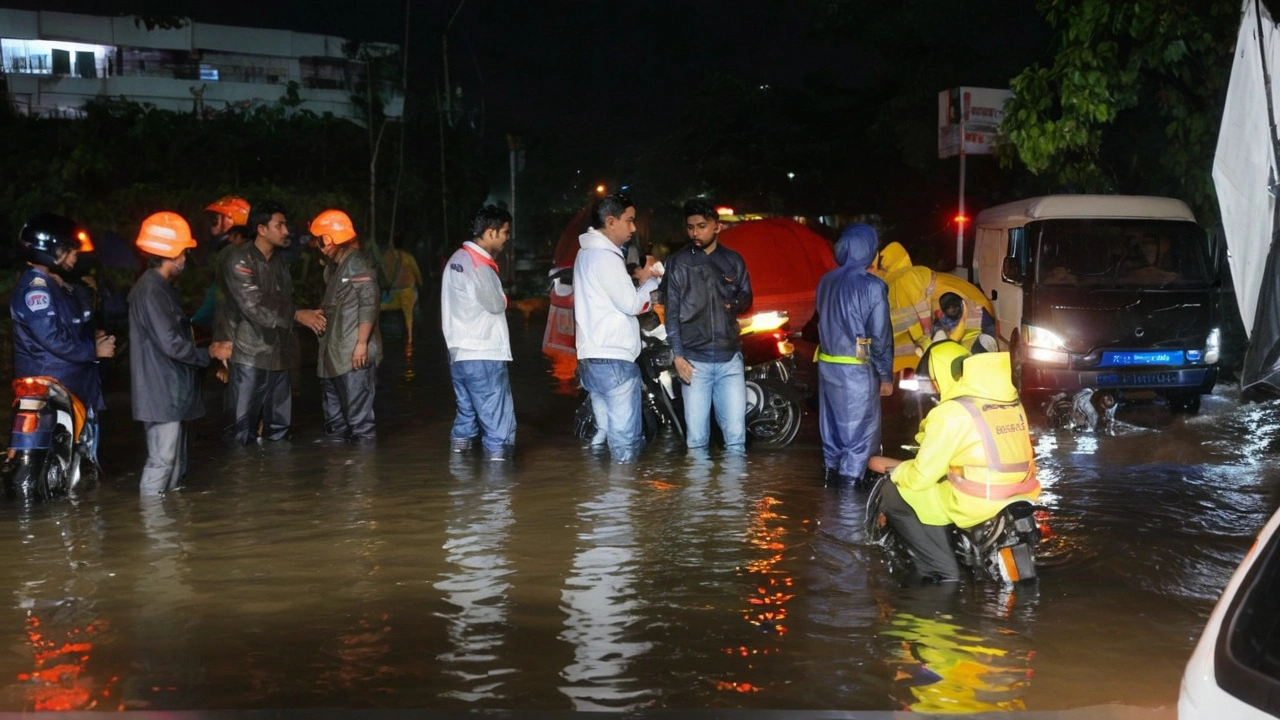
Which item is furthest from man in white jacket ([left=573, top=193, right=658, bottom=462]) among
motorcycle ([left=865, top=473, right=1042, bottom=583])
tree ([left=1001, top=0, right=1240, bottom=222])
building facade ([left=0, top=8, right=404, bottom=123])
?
building facade ([left=0, top=8, right=404, bottom=123])

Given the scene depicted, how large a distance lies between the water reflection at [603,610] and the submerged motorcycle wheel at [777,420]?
226 centimetres

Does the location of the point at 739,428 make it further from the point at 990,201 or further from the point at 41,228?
the point at 990,201

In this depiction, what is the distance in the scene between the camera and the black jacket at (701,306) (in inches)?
368

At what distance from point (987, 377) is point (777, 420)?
181 inches

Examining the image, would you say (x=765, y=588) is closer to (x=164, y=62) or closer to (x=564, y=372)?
(x=564, y=372)

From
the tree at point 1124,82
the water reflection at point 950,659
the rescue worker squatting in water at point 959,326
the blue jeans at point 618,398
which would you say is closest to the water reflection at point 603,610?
the blue jeans at point 618,398

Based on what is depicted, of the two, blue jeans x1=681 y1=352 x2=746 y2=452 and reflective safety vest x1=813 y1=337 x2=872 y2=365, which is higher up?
reflective safety vest x1=813 y1=337 x2=872 y2=365

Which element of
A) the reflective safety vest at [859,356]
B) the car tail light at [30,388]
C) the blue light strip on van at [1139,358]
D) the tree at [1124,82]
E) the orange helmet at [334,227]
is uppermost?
the tree at [1124,82]

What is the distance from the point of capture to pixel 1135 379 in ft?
39.0

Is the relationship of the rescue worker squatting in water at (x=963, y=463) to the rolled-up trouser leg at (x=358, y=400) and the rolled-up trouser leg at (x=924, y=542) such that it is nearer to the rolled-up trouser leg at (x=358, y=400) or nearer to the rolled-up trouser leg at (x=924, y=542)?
the rolled-up trouser leg at (x=924, y=542)

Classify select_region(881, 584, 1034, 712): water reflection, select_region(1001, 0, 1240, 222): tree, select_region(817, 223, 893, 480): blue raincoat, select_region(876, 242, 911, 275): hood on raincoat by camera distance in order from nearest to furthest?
select_region(881, 584, 1034, 712): water reflection → select_region(817, 223, 893, 480): blue raincoat → select_region(876, 242, 911, 275): hood on raincoat → select_region(1001, 0, 1240, 222): tree

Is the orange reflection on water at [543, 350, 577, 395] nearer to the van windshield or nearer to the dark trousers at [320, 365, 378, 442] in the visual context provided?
the dark trousers at [320, 365, 378, 442]

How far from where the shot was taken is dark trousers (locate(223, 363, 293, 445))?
34.7ft

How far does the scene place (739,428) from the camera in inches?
391
